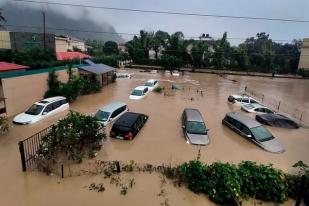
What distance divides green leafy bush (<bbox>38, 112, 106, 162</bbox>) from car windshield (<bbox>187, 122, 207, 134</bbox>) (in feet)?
18.6

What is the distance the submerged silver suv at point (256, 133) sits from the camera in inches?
559

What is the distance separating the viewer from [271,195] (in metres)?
9.34

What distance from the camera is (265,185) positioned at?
9.38 m

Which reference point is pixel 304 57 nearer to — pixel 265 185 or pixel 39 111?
pixel 265 185

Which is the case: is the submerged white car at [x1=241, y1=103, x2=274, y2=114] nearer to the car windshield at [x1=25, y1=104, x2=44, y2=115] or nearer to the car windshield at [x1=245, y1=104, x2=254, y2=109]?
the car windshield at [x1=245, y1=104, x2=254, y2=109]

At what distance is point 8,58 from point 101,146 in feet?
78.7

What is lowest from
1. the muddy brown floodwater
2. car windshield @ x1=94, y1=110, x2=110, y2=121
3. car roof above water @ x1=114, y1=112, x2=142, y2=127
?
the muddy brown floodwater

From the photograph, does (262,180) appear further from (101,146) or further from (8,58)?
(8,58)

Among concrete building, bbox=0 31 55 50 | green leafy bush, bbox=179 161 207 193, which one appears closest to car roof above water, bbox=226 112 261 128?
green leafy bush, bbox=179 161 207 193

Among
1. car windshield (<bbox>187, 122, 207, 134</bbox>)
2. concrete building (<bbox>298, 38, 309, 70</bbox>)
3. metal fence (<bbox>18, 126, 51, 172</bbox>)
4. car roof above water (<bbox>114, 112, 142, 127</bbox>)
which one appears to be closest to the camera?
metal fence (<bbox>18, 126, 51, 172</bbox>)

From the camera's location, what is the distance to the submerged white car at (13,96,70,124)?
642 inches

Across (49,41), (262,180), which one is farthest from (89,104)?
(49,41)

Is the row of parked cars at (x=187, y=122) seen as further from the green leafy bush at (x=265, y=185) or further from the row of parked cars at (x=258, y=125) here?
the green leafy bush at (x=265, y=185)

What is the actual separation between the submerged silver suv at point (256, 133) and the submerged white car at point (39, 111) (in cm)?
1343
